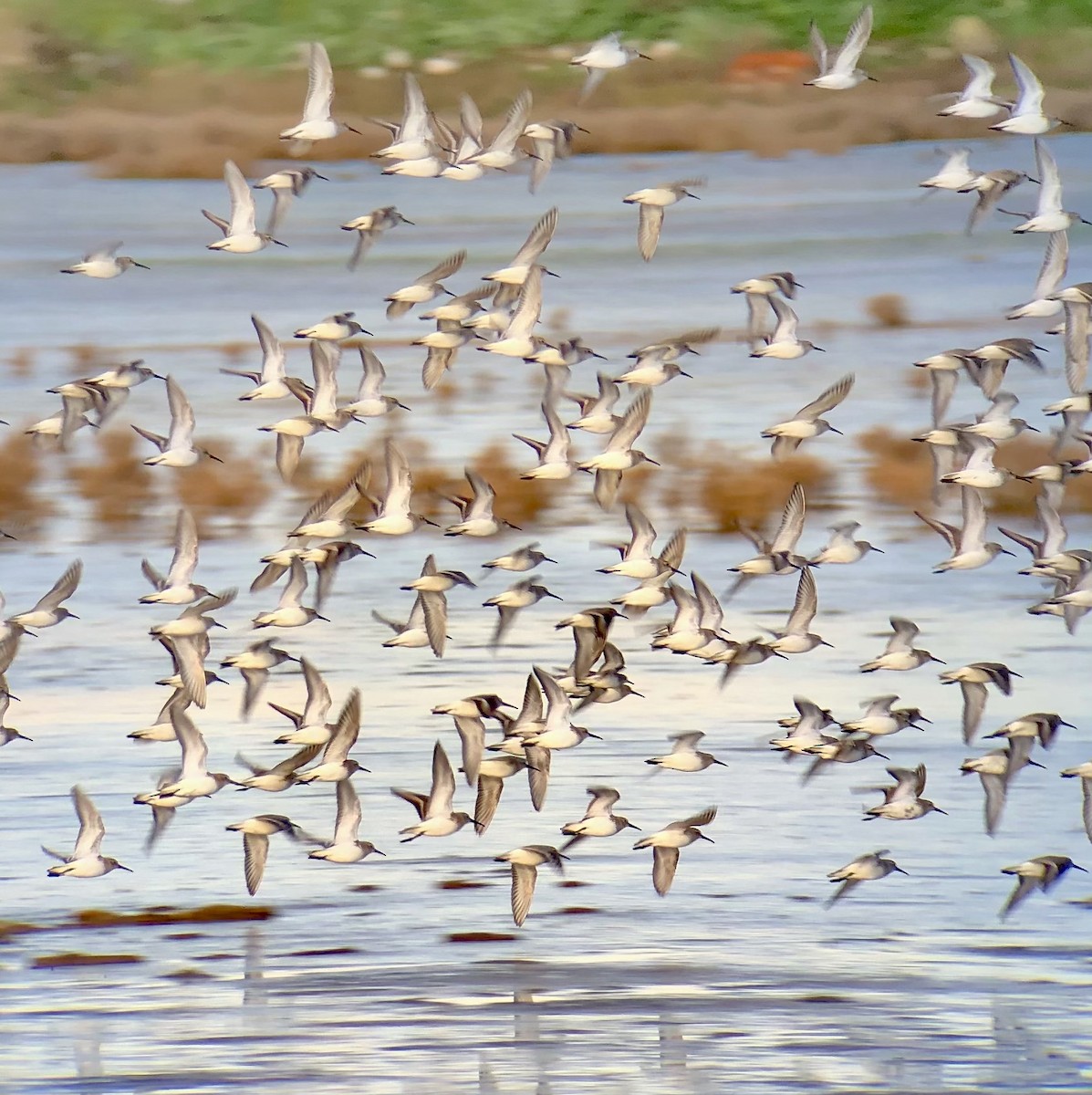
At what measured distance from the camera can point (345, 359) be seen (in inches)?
1726

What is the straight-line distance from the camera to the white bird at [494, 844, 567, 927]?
20203 mm

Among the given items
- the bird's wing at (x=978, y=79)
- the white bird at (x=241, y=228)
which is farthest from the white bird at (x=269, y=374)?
the bird's wing at (x=978, y=79)

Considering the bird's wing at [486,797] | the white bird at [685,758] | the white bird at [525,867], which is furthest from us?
the bird's wing at [486,797]

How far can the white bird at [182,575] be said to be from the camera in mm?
22109

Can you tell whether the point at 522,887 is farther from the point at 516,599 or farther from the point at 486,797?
the point at 516,599

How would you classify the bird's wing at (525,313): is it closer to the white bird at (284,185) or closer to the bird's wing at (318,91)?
the white bird at (284,185)

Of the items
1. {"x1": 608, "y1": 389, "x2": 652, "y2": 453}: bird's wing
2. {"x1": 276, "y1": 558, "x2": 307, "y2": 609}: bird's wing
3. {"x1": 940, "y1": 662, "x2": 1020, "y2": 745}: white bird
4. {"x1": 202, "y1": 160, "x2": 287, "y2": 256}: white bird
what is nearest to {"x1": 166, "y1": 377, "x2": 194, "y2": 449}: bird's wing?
{"x1": 202, "y1": 160, "x2": 287, "y2": 256}: white bird

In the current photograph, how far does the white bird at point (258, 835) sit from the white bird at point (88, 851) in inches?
35.8

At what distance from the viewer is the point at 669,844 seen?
67.4ft

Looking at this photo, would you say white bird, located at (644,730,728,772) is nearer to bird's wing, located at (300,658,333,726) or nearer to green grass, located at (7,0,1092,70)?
bird's wing, located at (300,658,333,726)

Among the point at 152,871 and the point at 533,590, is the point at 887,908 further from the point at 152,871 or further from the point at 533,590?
the point at 152,871

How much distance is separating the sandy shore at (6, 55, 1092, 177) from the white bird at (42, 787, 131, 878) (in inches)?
964

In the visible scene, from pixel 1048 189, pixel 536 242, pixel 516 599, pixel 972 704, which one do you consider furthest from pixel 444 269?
pixel 972 704

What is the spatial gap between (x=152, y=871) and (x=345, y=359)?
63.9ft
